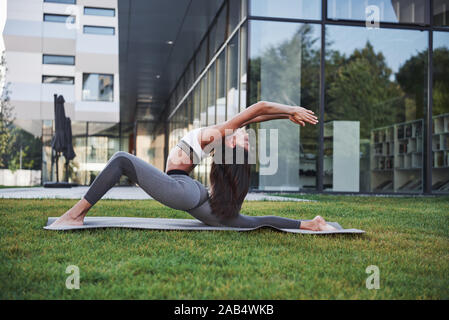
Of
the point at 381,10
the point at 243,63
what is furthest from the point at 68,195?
the point at 381,10

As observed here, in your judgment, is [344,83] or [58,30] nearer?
[344,83]

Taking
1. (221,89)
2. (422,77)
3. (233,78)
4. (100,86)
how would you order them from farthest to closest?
(100,86) < (221,89) < (233,78) < (422,77)

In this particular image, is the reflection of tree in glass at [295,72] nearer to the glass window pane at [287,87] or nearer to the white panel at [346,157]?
the glass window pane at [287,87]

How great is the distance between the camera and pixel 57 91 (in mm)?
20875

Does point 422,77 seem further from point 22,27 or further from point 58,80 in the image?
point 22,27

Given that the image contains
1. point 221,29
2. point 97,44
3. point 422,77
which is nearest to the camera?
point 422,77

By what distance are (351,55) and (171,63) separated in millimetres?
8854

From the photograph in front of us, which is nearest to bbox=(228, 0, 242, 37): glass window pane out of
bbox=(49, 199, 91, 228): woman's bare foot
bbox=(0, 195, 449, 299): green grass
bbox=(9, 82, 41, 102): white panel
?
bbox=(0, 195, 449, 299): green grass

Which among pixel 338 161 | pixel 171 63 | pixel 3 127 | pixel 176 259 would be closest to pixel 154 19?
pixel 171 63

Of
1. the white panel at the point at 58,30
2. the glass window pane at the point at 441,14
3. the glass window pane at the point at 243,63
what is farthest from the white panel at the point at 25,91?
the glass window pane at the point at 441,14

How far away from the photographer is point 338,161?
10.8m

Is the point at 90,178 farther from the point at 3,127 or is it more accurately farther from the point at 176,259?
the point at 176,259

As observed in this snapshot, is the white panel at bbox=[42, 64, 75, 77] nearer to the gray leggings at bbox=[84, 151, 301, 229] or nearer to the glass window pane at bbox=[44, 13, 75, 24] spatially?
the glass window pane at bbox=[44, 13, 75, 24]

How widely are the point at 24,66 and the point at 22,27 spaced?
1.81 meters
